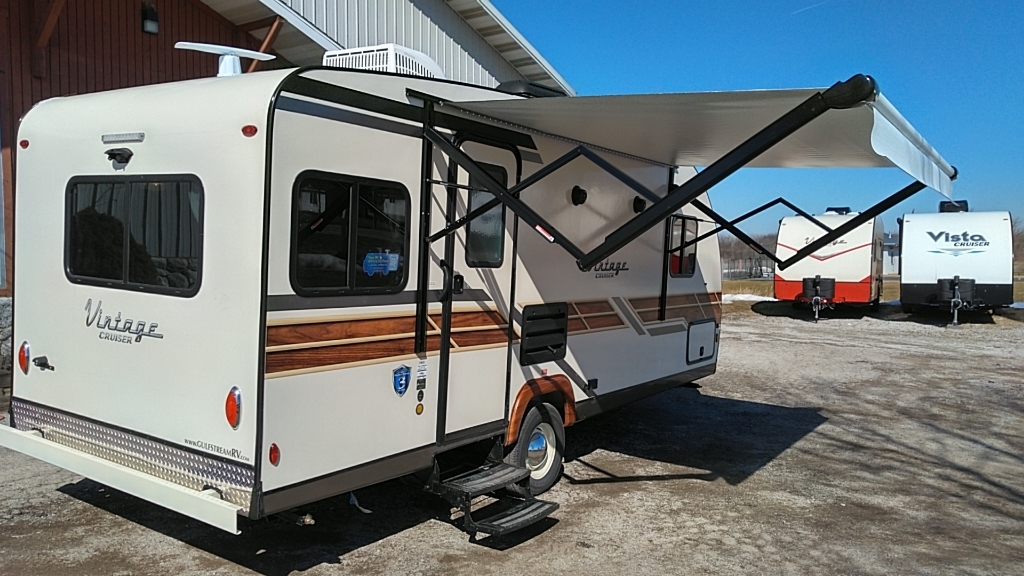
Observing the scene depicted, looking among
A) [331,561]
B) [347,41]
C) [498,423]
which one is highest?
[347,41]

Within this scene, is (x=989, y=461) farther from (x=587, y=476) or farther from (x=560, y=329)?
(x=560, y=329)

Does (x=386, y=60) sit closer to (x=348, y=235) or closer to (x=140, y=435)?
(x=348, y=235)

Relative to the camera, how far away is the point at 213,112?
3.69 m

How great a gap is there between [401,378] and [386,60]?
216cm

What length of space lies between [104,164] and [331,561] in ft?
8.09

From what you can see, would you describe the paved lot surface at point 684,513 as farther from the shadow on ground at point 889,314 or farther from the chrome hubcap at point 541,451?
the shadow on ground at point 889,314

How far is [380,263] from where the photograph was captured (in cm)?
410

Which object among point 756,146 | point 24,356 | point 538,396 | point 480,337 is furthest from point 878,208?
point 24,356

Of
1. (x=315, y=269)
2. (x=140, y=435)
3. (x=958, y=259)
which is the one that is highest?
(x=958, y=259)

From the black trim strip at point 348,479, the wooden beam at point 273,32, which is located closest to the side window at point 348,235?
the black trim strip at point 348,479

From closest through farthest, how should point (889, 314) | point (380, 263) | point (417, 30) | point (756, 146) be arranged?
point (756, 146) → point (380, 263) → point (417, 30) → point (889, 314)

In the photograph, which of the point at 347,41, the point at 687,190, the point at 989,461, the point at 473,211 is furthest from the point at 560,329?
the point at 347,41

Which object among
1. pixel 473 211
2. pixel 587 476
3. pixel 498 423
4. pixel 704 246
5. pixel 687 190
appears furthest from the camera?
pixel 704 246

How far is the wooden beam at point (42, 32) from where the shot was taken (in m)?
7.12
